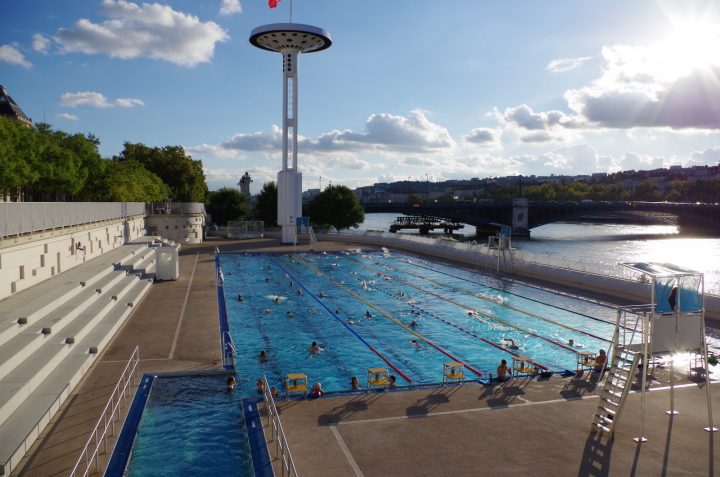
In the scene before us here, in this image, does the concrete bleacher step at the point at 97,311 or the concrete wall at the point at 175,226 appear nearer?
the concrete bleacher step at the point at 97,311

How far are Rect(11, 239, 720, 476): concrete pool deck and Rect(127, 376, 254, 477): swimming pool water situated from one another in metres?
1.00

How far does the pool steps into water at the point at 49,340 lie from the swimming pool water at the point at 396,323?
4.75 m

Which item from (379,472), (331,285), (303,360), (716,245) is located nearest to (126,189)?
(331,285)

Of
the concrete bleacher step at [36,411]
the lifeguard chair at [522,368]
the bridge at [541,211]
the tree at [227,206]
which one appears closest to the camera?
the concrete bleacher step at [36,411]

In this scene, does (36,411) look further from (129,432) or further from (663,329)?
Answer: (663,329)

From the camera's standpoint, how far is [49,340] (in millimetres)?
16016

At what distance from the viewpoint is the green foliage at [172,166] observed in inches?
3019

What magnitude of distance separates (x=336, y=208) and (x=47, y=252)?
5953 centimetres

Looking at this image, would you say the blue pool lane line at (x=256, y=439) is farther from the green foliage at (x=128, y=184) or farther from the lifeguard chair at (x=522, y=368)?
the green foliage at (x=128, y=184)

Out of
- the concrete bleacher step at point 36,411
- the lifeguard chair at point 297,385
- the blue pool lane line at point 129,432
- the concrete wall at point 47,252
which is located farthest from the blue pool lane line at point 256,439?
the concrete wall at point 47,252

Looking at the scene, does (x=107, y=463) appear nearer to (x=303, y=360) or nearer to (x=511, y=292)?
(x=303, y=360)

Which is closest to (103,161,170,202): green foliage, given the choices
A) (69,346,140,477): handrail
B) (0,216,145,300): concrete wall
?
(0,216,145,300): concrete wall

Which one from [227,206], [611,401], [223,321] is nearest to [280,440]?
[611,401]

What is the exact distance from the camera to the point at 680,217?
119 metres
